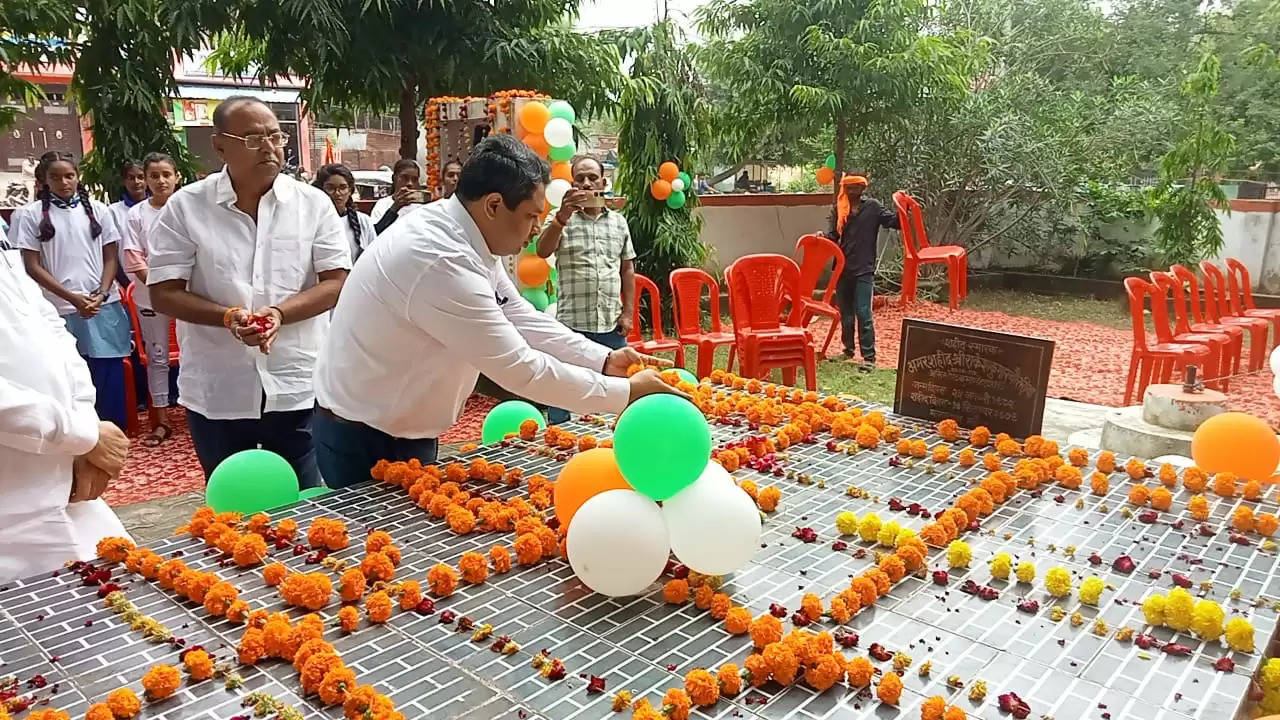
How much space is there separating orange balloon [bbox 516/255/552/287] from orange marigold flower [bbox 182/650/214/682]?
16.8 feet

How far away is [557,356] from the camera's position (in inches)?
117

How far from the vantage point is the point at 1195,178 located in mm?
11945

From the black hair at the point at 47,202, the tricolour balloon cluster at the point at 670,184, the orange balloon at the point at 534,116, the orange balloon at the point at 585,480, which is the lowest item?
the orange balloon at the point at 585,480

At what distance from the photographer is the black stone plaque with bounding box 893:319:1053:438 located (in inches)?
118

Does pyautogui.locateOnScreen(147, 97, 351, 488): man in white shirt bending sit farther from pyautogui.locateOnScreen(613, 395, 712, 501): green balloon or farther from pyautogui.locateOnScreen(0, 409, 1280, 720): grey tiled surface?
pyautogui.locateOnScreen(613, 395, 712, 501): green balloon

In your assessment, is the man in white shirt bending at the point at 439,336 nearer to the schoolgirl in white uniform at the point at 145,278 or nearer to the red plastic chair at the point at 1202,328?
the schoolgirl in white uniform at the point at 145,278

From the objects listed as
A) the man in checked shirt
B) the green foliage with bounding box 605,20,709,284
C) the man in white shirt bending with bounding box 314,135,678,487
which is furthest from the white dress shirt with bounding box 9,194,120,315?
the green foliage with bounding box 605,20,709,284

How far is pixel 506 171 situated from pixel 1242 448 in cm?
Answer: 237

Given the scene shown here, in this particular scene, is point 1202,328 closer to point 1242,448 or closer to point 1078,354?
point 1078,354

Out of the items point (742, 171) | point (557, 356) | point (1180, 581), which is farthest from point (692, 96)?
point (1180, 581)

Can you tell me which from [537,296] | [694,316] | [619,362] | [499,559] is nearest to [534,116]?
[537,296]

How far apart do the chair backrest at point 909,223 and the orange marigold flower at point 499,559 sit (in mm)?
8612

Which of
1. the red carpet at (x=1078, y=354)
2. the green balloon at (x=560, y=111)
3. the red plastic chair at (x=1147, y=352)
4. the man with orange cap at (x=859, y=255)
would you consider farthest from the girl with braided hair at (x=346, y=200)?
the red plastic chair at (x=1147, y=352)

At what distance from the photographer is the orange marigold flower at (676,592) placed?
1.87 m
